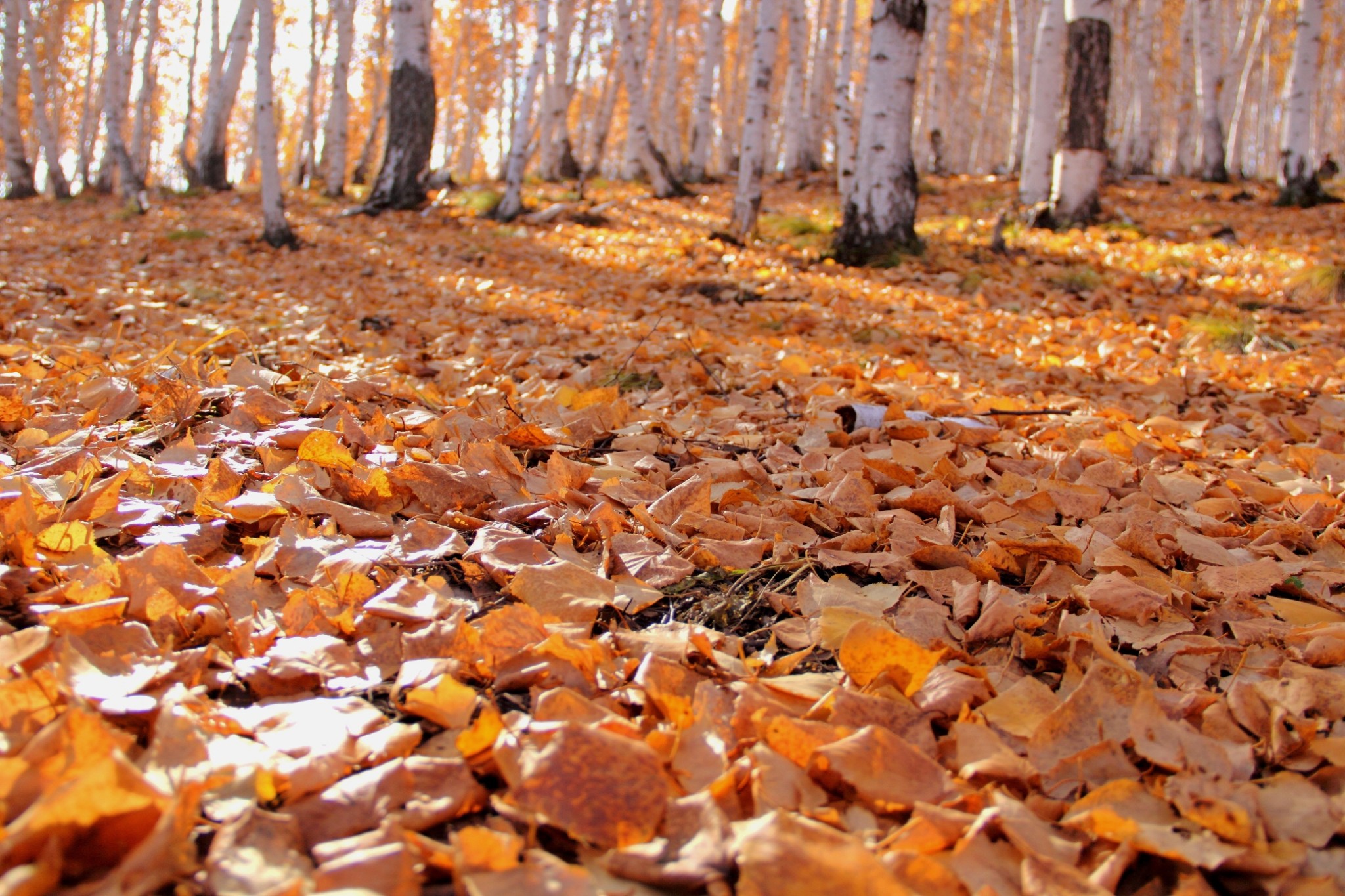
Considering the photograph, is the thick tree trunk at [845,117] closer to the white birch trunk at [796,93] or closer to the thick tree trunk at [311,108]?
the white birch trunk at [796,93]

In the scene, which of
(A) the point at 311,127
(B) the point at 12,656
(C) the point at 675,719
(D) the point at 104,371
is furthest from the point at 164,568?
(A) the point at 311,127

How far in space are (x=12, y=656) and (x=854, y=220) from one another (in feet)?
18.9

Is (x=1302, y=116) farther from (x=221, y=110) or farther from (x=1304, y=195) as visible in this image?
(x=221, y=110)

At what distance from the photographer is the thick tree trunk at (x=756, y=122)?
6.76 m

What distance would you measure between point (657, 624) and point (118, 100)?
11241mm

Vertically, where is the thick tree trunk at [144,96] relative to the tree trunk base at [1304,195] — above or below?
above

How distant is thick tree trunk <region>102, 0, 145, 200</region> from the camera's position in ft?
30.9

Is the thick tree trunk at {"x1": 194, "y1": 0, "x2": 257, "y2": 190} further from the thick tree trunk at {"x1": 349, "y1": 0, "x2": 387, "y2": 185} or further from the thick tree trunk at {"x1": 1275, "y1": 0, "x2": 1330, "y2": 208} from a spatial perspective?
the thick tree trunk at {"x1": 1275, "y1": 0, "x2": 1330, "y2": 208}

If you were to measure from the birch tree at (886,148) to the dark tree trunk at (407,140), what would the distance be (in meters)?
4.29

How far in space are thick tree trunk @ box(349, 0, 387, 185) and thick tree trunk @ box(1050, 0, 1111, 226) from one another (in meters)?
8.14

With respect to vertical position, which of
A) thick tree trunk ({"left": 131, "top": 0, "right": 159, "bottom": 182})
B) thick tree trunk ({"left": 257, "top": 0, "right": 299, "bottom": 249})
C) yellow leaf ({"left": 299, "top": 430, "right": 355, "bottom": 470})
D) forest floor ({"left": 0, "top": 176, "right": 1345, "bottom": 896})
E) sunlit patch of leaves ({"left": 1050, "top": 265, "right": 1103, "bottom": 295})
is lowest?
forest floor ({"left": 0, "top": 176, "right": 1345, "bottom": 896})

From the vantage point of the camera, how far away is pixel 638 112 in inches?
453

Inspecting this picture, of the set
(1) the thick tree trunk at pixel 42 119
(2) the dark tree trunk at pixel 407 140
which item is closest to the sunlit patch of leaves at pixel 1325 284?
(2) the dark tree trunk at pixel 407 140

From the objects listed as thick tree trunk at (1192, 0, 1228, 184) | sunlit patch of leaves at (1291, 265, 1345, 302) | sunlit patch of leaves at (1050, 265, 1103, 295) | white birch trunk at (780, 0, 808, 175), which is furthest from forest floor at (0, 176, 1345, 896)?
white birch trunk at (780, 0, 808, 175)
